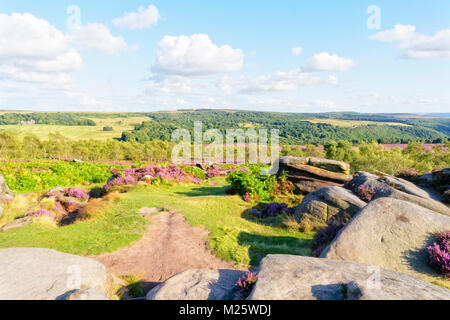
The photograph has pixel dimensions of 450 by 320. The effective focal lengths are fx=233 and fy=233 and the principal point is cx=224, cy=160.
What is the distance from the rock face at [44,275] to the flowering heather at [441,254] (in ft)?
33.5

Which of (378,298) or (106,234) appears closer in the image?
(378,298)

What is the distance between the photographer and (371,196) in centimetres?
1508

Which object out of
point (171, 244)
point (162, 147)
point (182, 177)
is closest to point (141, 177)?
point (182, 177)

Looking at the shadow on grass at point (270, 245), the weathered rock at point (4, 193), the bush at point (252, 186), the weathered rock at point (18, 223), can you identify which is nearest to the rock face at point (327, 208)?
the shadow on grass at point (270, 245)

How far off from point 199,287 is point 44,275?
416cm

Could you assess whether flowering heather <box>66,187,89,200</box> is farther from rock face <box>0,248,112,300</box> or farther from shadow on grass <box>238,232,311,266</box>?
shadow on grass <box>238,232,311,266</box>

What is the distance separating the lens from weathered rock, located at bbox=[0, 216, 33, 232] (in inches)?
517

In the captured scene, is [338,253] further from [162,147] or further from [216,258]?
[162,147]

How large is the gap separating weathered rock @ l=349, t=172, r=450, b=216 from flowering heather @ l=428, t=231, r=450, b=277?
18.8 feet

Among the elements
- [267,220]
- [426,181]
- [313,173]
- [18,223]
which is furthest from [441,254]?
[18,223]

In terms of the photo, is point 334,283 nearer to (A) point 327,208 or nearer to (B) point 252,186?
(A) point 327,208

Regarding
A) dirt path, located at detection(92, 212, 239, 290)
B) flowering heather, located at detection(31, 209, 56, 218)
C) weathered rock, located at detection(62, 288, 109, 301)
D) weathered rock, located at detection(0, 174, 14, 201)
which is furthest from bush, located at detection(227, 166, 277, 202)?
weathered rock, located at detection(0, 174, 14, 201)

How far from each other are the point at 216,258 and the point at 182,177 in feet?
63.7

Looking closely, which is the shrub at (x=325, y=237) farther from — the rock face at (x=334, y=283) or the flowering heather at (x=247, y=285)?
the flowering heather at (x=247, y=285)
